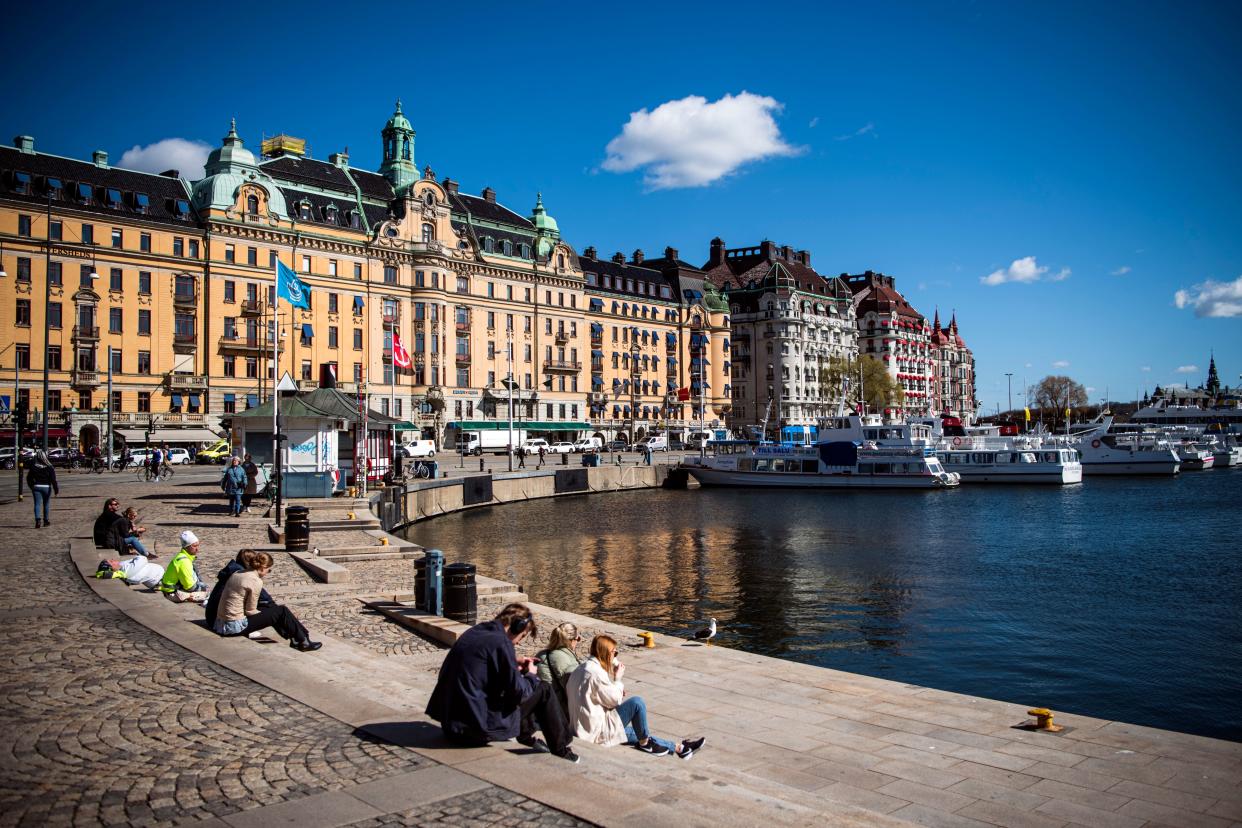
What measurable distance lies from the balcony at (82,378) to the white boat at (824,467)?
51.2m

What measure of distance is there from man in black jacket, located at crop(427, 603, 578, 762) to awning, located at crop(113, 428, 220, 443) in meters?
78.3

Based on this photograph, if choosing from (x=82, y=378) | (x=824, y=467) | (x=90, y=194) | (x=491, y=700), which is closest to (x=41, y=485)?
(x=491, y=700)

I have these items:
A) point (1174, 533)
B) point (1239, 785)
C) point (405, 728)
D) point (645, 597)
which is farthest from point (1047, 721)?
point (1174, 533)

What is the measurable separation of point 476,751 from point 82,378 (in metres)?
79.5

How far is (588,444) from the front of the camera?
362 feet

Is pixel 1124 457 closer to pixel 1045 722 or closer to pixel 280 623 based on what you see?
pixel 1045 722

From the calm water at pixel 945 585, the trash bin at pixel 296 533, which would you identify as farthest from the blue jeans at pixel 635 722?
the trash bin at pixel 296 533

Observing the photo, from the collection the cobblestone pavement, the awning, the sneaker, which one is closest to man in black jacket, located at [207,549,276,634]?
the cobblestone pavement

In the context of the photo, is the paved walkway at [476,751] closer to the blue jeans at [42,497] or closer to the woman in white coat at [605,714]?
the woman in white coat at [605,714]

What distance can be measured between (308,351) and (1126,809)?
88.2 m

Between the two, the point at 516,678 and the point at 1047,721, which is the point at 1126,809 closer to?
the point at 1047,721

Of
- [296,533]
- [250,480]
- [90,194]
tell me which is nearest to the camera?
[296,533]

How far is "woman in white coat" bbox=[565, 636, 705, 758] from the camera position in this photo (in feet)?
34.9

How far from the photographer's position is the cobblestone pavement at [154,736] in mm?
8258
